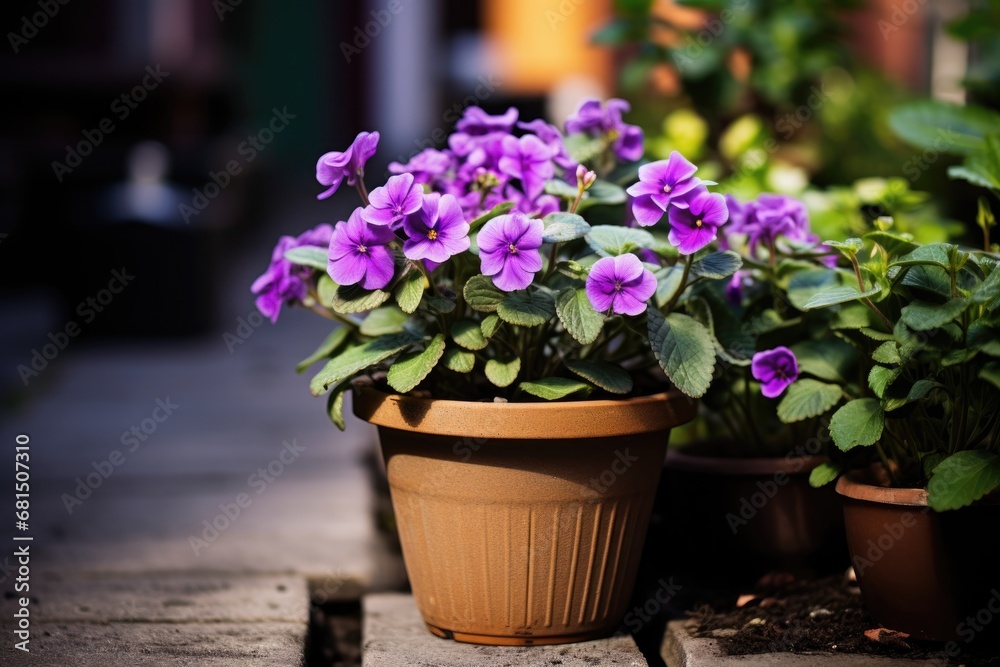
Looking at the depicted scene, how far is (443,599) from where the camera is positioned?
1.53m

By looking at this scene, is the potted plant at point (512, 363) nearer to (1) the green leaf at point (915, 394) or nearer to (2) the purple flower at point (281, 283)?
(2) the purple flower at point (281, 283)

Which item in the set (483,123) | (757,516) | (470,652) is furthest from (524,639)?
(483,123)

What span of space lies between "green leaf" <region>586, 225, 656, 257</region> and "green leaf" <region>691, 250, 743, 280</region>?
0.07m

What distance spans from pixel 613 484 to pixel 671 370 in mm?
182

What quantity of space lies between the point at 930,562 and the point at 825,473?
0.61 feet

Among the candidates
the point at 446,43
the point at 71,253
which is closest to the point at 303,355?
the point at 71,253

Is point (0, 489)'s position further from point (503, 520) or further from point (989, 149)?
point (989, 149)

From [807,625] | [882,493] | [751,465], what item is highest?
[882,493]

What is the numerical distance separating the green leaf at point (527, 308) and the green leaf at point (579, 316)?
0.02m

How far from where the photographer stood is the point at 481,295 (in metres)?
1.41

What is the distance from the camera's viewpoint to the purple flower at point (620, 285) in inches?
53.9

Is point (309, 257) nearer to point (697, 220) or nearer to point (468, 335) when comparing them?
point (468, 335)

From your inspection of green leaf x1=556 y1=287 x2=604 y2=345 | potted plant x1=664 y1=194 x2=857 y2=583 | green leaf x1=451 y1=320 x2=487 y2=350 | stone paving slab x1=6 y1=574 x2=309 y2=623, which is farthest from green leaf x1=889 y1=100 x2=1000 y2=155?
stone paving slab x1=6 y1=574 x2=309 y2=623

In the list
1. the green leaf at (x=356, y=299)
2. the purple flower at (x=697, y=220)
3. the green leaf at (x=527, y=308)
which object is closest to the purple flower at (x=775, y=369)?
the purple flower at (x=697, y=220)
